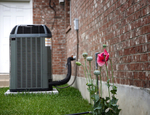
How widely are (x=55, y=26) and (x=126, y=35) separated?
16.0 feet

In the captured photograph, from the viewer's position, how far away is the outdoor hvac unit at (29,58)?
4.09 m

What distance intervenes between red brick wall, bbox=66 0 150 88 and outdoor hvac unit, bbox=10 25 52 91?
115cm

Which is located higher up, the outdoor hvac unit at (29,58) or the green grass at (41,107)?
the outdoor hvac unit at (29,58)

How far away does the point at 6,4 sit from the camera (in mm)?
6781

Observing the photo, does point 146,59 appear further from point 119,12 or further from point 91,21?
point 91,21

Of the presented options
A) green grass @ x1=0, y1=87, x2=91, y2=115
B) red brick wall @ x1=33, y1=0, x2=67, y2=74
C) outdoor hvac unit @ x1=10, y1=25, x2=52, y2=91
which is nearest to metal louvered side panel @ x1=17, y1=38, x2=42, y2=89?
outdoor hvac unit @ x1=10, y1=25, x2=52, y2=91

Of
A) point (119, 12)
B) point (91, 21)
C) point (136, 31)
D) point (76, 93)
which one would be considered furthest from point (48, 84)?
point (136, 31)

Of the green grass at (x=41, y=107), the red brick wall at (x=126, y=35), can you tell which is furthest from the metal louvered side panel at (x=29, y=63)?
the red brick wall at (x=126, y=35)

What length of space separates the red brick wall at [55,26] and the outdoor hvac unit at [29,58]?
260 cm

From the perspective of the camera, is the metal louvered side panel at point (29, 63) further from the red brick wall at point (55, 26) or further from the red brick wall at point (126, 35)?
the red brick wall at point (55, 26)

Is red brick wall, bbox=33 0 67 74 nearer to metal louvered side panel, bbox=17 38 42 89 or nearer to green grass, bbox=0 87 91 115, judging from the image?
metal louvered side panel, bbox=17 38 42 89

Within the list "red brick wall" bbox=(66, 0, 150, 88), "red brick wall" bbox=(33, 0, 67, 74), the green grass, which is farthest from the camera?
"red brick wall" bbox=(33, 0, 67, 74)

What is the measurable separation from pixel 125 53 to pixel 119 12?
0.44 m

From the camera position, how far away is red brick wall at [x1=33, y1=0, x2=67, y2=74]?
6777 millimetres
